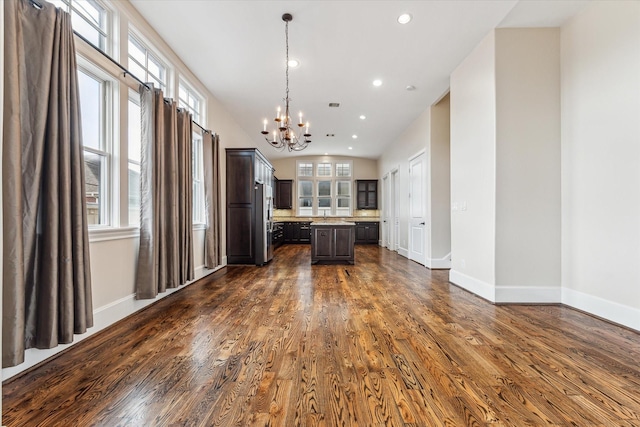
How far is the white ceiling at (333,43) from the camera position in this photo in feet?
10.3

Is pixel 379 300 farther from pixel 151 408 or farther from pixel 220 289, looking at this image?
pixel 151 408

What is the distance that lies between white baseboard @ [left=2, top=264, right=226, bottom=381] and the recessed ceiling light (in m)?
4.06

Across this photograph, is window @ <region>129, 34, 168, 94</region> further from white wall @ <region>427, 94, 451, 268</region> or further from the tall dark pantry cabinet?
white wall @ <region>427, 94, 451, 268</region>

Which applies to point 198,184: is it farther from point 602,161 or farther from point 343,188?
point 343,188

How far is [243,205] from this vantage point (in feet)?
19.4

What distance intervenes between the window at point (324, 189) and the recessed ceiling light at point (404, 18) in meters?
8.21

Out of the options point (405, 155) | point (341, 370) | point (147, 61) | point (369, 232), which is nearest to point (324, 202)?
point (369, 232)

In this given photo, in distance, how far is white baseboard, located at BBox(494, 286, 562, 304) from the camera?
3.45 m

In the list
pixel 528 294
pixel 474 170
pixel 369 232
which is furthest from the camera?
pixel 369 232

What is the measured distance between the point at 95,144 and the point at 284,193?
28.6 ft

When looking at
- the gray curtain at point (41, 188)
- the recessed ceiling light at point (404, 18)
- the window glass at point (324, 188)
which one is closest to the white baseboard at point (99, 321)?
the gray curtain at point (41, 188)

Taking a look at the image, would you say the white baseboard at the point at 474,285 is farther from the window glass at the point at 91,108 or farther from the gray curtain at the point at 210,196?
the window glass at the point at 91,108

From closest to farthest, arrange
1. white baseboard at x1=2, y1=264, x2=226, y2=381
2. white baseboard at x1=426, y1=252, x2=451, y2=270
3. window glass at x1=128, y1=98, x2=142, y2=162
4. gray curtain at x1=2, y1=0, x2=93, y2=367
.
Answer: gray curtain at x1=2, y1=0, x2=93, y2=367 < white baseboard at x1=2, y1=264, x2=226, y2=381 < window glass at x1=128, y1=98, x2=142, y2=162 < white baseboard at x1=426, y1=252, x2=451, y2=270

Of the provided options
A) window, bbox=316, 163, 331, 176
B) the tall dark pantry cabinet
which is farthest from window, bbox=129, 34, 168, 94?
window, bbox=316, 163, 331, 176
